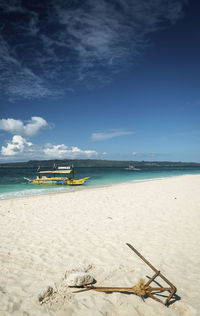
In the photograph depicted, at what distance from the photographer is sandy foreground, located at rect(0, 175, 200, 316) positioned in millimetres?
3539

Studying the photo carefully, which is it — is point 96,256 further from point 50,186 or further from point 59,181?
point 59,181

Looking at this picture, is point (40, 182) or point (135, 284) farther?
point (40, 182)

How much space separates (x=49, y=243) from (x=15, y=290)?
2627mm

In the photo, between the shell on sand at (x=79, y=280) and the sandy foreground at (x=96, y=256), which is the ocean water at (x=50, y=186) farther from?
the shell on sand at (x=79, y=280)

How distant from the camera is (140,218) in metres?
9.36

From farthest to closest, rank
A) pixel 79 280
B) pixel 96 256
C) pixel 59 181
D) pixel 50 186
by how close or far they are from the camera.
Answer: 1. pixel 59 181
2. pixel 50 186
3. pixel 96 256
4. pixel 79 280

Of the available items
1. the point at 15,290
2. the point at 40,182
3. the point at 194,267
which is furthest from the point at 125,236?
the point at 40,182

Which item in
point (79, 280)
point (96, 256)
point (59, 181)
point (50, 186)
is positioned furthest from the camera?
point (59, 181)

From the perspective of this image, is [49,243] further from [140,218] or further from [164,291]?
[140,218]

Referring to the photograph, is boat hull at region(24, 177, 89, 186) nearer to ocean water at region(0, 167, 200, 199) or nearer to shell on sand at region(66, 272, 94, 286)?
ocean water at region(0, 167, 200, 199)

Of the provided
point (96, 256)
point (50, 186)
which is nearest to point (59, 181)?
point (50, 186)

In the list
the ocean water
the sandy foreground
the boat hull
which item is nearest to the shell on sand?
the sandy foreground

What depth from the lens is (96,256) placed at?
5574 mm

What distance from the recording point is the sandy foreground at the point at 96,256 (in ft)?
11.6
